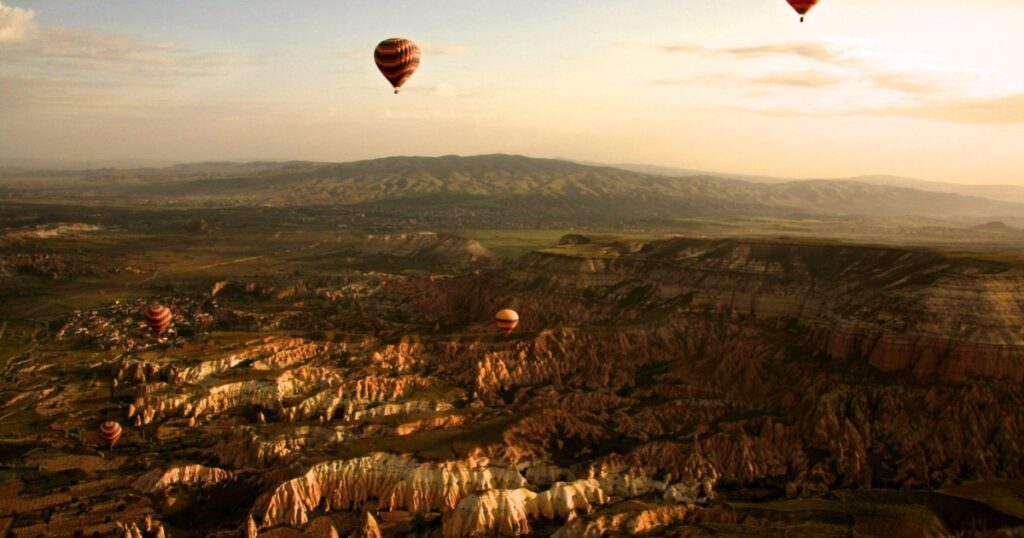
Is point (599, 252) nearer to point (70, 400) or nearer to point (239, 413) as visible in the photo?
point (239, 413)

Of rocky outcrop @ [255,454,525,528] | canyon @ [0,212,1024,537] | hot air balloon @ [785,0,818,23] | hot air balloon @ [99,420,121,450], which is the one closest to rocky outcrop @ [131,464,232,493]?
canyon @ [0,212,1024,537]

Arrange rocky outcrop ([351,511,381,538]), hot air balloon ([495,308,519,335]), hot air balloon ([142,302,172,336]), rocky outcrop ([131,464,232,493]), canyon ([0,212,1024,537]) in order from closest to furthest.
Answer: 1. rocky outcrop ([351,511,381,538])
2. canyon ([0,212,1024,537])
3. rocky outcrop ([131,464,232,493])
4. hot air balloon ([495,308,519,335])
5. hot air balloon ([142,302,172,336])

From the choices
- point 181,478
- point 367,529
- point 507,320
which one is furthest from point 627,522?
point 507,320

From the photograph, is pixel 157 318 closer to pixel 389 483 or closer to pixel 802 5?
pixel 389 483

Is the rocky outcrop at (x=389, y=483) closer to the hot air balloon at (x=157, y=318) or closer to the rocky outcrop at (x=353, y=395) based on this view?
the rocky outcrop at (x=353, y=395)

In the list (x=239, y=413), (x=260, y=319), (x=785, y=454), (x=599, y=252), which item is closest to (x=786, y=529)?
(x=785, y=454)

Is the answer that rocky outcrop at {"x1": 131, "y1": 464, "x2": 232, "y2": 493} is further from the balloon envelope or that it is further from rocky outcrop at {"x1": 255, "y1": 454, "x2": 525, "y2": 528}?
the balloon envelope
